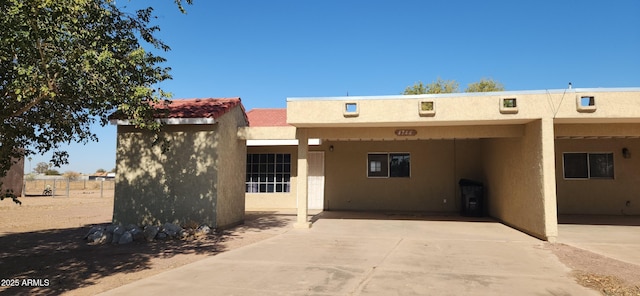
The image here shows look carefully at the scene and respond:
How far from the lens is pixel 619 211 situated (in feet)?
48.8

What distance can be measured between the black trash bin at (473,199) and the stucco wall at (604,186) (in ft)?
9.38

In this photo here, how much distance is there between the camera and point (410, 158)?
17.0 m

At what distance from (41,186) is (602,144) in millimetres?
56629

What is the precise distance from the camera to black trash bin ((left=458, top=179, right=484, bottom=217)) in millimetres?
15172

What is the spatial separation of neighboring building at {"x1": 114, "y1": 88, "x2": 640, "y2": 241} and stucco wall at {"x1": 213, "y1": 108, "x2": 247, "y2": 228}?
7 cm

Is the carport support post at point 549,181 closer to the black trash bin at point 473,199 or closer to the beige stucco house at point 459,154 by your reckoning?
the beige stucco house at point 459,154

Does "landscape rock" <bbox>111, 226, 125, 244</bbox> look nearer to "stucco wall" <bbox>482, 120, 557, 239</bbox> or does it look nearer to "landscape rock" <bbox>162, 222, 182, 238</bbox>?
"landscape rock" <bbox>162, 222, 182, 238</bbox>

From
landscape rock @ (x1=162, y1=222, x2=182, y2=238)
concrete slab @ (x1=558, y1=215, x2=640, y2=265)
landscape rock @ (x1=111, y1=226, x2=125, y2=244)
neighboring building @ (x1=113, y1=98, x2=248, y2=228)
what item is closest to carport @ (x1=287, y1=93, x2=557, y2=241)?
concrete slab @ (x1=558, y1=215, x2=640, y2=265)

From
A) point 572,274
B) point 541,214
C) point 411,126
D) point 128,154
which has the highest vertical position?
point 411,126

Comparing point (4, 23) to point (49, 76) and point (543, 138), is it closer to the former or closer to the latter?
point (49, 76)

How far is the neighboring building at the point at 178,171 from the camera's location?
11.7m

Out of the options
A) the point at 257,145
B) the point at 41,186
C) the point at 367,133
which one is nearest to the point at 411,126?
the point at 367,133

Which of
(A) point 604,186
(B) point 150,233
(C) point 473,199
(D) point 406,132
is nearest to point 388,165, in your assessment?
(C) point 473,199

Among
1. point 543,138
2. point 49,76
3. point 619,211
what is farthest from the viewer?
point 619,211
